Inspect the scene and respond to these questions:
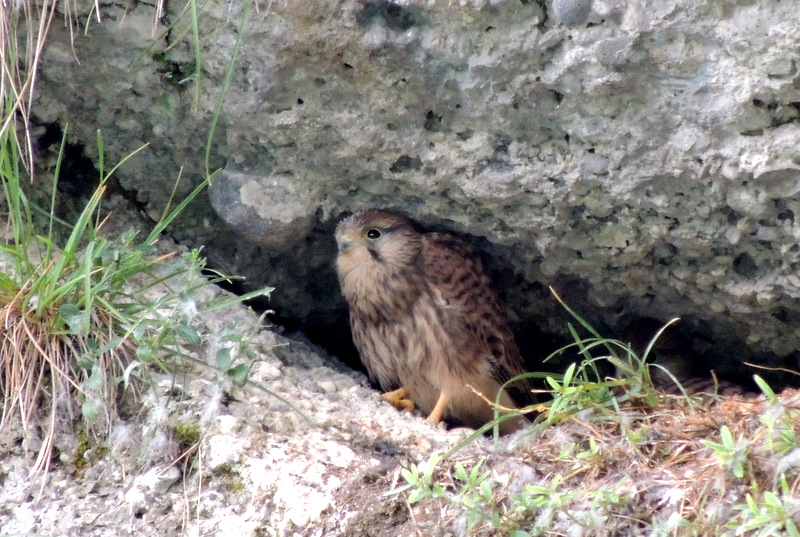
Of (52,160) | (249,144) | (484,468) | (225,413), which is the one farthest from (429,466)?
(52,160)

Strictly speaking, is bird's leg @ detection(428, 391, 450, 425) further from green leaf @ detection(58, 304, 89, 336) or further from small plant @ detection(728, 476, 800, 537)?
small plant @ detection(728, 476, 800, 537)

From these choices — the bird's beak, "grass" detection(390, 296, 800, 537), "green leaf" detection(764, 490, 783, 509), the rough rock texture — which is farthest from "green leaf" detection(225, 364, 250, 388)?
"green leaf" detection(764, 490, 783, 509)

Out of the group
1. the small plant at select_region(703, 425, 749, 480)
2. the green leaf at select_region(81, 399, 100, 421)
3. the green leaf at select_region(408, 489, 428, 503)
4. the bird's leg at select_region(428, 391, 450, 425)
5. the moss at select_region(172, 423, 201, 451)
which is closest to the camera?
the small plant at select_region(703, 425, 749, 480)

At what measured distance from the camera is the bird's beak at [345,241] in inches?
123

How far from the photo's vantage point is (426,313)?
124 inches

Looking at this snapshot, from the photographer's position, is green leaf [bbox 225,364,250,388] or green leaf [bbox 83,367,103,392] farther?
green leaf [bbox 225,364,250,388]

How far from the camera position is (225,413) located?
2377mm

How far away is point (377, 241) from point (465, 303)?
392mm

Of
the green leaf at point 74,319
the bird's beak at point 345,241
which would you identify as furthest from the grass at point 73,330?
the bird's beak at point 345,241

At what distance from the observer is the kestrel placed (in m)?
3.13

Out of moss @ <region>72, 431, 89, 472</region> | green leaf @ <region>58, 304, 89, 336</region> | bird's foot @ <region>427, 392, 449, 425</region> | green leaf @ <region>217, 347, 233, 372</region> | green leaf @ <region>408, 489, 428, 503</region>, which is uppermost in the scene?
green leaf @ <region>58, 304, 89, 336</region>

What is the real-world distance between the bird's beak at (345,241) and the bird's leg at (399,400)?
558mm

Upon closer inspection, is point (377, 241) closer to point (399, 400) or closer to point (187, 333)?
point (399, 400)

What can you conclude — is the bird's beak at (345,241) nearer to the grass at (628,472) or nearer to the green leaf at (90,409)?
the grass at (628,472)
